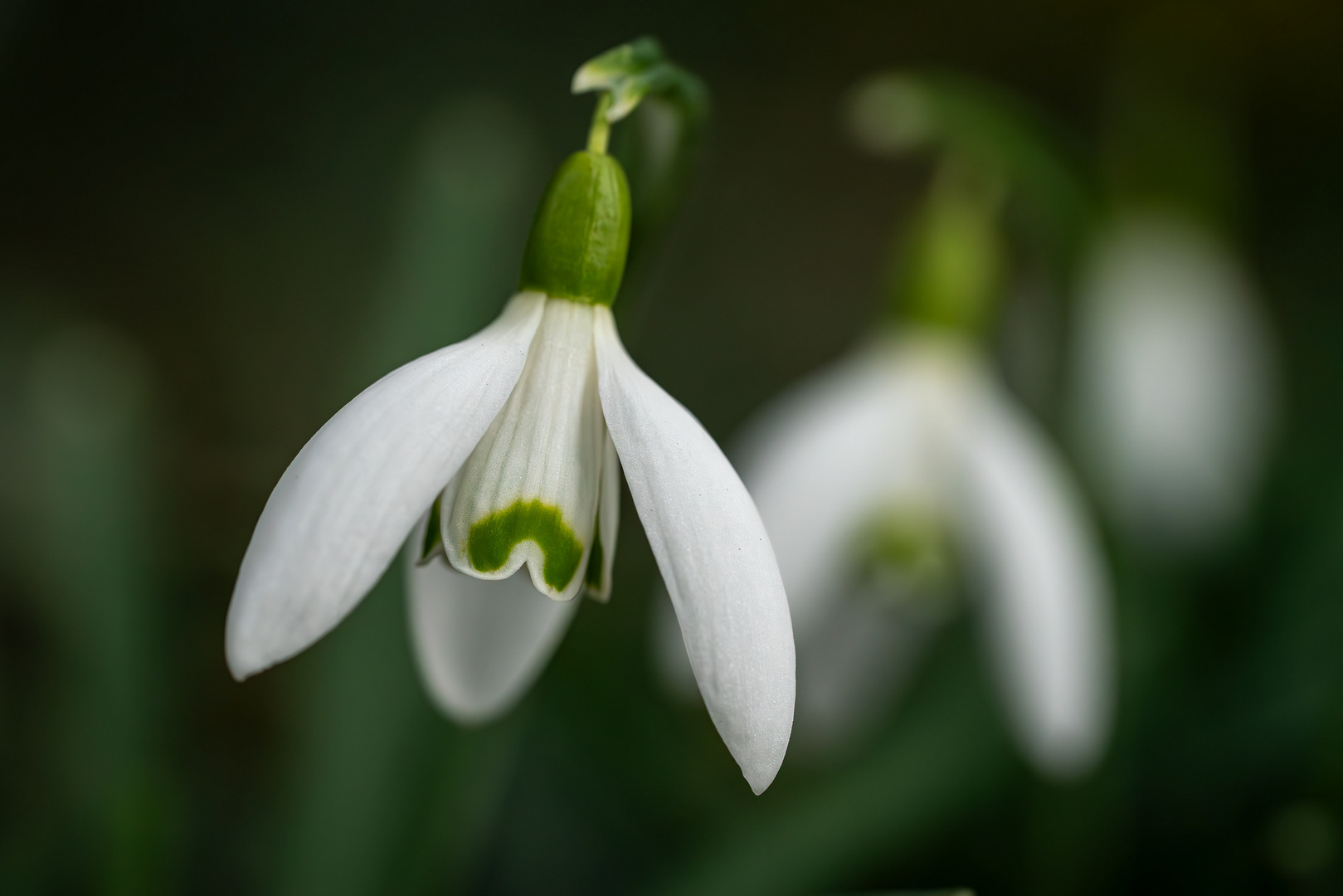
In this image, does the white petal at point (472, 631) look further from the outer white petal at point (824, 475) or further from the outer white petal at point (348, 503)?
the outer white petal at point (824, 475)

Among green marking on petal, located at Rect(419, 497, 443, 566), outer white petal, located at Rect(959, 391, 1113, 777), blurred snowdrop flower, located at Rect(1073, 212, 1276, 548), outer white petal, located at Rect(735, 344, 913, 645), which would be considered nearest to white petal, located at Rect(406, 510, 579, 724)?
green marking on petal, located at Rect(419, 497, 443, 566)

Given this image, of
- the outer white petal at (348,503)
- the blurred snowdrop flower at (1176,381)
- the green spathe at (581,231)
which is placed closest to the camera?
the outer white petal at (348,503)

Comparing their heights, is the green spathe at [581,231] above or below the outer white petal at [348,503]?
above

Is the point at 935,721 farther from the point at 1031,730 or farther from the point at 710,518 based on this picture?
the point at 710,518

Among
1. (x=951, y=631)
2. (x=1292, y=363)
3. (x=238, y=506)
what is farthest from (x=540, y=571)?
(x=1292, y=363)

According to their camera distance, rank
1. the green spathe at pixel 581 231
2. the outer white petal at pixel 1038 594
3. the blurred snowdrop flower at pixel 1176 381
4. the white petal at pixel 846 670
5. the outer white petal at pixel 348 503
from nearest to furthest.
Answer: the outer white petal at pixel 348 503
the green spathe at pixel 581 231
the outer white petal at pixel 1038 594
the white petal at pixel 846 670
the blurred snowdrop flower at pixel 1176 381

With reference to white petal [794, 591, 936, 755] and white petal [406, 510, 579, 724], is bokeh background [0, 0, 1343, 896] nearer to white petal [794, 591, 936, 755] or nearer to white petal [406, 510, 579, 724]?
white petal [794, 591, 936, 755]

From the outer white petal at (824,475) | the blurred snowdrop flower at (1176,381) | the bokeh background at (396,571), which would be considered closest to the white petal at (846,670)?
the bokeh background at (396,571)
